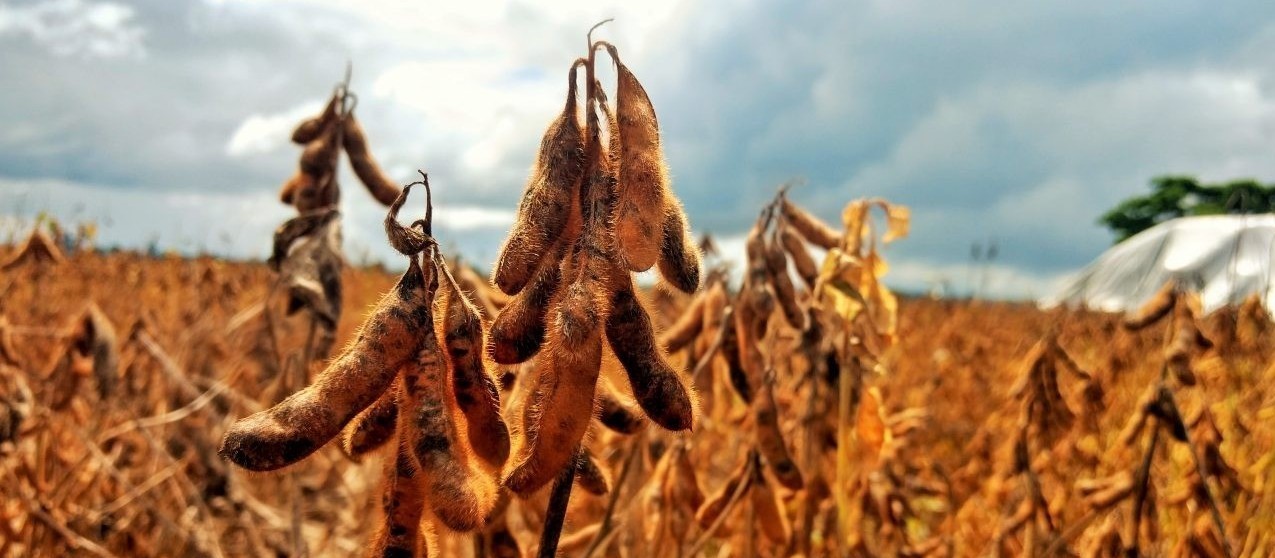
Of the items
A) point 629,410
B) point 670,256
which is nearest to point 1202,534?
point 629,410

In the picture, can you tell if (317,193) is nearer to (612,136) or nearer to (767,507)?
(767,507)

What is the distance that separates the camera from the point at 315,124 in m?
2.67

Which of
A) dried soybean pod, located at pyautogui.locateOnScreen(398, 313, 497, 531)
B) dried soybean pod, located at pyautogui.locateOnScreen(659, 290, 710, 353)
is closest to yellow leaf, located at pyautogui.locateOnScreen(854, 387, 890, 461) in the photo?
dried soybean pod, located at pyautogui.locateOnScreen(659, 290, 710, 353)

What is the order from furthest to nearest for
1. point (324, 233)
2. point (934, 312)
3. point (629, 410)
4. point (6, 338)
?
point (934, 312), point (6, 338), point (324, 233), point (629, 410)

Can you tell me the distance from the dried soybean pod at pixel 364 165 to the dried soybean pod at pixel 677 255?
143cm

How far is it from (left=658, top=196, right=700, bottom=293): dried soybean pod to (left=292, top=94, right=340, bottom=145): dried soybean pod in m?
1.64

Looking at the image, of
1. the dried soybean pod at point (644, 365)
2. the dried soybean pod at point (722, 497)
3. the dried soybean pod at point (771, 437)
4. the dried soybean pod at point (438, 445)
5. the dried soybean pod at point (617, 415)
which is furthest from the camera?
the dried soybean pod at point (722, 497)

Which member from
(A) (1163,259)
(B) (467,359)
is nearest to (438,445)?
(B) (467,359)

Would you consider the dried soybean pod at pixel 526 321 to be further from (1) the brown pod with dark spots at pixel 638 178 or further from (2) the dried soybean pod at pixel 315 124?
(2) the dried soybean pod at pixel 315 124

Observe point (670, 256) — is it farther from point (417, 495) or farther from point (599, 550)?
point (599, 550)

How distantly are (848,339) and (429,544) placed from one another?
1.45 m

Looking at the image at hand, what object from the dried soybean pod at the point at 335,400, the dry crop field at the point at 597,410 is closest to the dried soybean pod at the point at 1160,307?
the dry crop field at the point at 597,410

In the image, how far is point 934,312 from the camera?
13.1m

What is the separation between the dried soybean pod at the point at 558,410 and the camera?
44.9 inches
